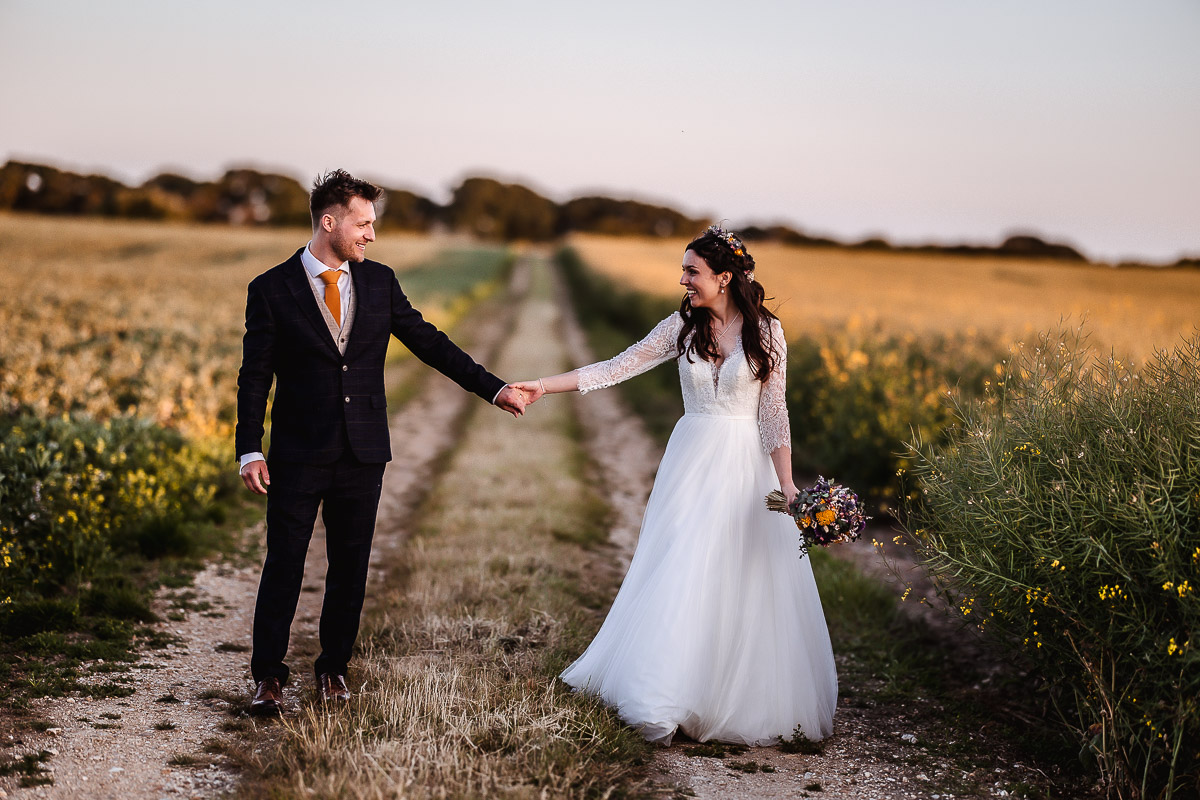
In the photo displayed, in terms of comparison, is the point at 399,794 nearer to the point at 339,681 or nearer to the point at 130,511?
the point at 339,681

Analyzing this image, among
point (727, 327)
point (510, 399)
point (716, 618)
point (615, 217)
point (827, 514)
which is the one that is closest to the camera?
Answer: point (827, 514)

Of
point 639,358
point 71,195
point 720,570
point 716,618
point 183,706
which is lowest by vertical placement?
point 183,706

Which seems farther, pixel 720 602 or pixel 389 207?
pixel 389 207

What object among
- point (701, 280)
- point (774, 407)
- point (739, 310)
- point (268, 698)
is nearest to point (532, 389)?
point (701, 280)

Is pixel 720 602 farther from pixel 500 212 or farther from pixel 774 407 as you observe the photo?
pixel 500 212

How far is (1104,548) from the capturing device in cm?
375

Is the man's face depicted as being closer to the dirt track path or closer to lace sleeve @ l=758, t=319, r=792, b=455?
lace sleeve @ l=758, t=319, r=792, b=455

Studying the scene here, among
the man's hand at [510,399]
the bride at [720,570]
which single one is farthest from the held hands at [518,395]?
the bride at [720,570]

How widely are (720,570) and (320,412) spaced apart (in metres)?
2.32

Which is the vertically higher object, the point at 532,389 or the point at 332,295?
the point at 332,295

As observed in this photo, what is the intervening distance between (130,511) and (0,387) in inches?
153

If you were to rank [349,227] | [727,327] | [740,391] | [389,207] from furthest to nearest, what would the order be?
[389,207] < [727,327] < [740,391] < [349,227]

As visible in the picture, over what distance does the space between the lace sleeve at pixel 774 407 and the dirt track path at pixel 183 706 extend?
3.04m

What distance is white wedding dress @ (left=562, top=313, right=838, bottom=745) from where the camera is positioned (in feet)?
15.4
